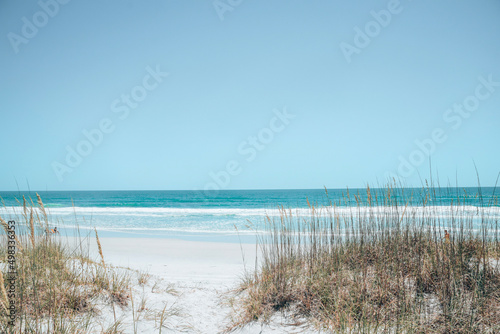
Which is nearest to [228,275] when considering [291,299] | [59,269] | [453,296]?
[291,299]

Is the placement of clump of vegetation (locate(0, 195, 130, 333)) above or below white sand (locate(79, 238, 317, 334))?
above

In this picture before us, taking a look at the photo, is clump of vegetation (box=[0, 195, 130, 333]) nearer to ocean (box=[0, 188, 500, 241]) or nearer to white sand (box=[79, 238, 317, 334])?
white sand (box=[79, 238, 317, 334])

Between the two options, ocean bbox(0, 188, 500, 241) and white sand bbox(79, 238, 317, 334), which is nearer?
white sand bbox(79, 238, 317, 334)

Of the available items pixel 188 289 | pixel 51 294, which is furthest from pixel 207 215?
pixel 51 294

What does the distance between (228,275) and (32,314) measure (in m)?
3.11

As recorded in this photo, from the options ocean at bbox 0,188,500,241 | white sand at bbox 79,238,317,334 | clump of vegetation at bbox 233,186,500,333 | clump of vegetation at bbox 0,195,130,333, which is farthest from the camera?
ocean at bbox 0,188,500,241

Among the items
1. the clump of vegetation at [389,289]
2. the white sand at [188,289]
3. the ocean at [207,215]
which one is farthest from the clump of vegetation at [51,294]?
the clump of vegetation at [389,289]

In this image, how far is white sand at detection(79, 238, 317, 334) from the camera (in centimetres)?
268

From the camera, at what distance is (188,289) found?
3.85 m

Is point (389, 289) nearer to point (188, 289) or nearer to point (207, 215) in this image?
point (188, 289)

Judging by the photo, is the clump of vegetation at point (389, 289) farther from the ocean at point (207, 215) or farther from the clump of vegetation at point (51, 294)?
the clump of vegetation at point (51, 294)

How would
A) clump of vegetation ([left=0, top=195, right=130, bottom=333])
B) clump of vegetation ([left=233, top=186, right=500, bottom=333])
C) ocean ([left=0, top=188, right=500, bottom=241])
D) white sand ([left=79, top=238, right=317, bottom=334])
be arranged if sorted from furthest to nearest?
Answer: ocean ([left=0, top=188, right=500, bottom=241]), white sand ([left=79, top=238, right=317, bottom=334]), clump of vegetation ([left=233, top=186, right=500, bottom=333]), clump of vegetation ([left=0, top=195, right=130, bottom=333])

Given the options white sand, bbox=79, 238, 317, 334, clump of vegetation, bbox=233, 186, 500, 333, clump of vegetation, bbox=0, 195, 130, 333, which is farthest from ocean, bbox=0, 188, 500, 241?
white sand, bbox=79, 238, 317, 334

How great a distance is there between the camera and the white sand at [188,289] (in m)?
2.68
